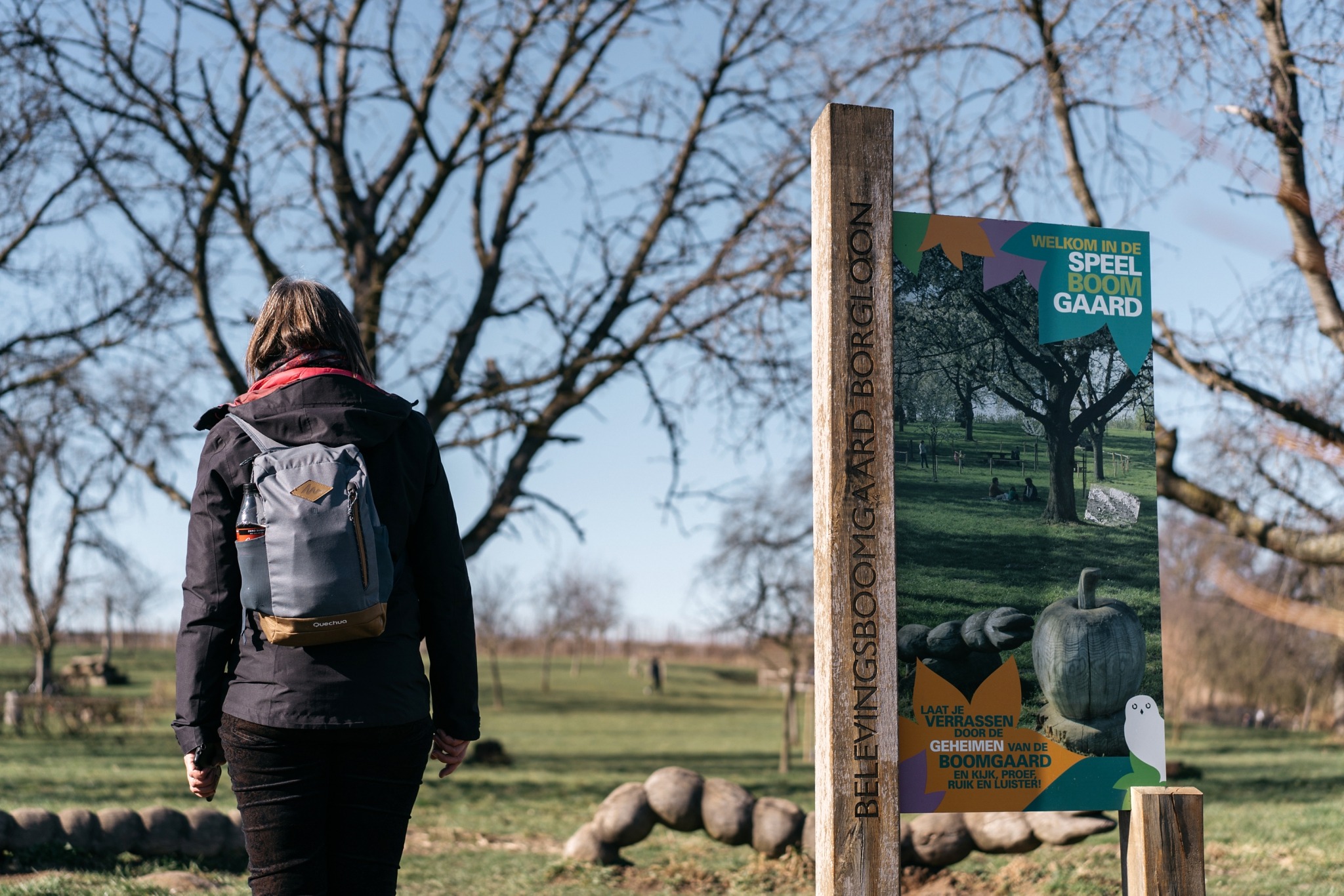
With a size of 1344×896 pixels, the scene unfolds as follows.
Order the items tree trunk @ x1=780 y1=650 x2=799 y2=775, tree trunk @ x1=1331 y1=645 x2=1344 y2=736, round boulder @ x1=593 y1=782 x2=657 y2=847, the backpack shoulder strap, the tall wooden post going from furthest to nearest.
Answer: tree trunk @ x1=1331 y1=645 x2=1344 y2=736 → tree trunk @ x1=780 y1=650 x2=799 y2=775 → round boulder @ x1=593 y1=782 x2=657 y2=847 → the tall wooden post → the backpack shoulder strap

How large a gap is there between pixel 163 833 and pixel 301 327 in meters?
5.39

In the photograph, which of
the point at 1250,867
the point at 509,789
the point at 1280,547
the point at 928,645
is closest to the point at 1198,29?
the point at 1280,547

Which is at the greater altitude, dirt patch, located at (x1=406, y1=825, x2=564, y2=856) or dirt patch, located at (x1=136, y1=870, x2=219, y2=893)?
dirt patch, located at (x1=136, y1=870, x2=219, y2=893)

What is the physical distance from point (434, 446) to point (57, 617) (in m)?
28.5

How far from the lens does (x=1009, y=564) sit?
138 inches

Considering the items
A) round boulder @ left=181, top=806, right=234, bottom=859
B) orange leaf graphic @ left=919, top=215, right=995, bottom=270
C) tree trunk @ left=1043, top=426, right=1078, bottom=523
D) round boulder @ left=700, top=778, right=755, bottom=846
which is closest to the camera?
orange leaf graphic @ left=919, top=215, right=995, bottom=270

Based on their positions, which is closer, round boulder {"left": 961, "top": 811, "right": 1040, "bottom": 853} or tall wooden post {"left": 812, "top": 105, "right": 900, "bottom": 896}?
tall wooden post {"left": 812, "top": 105, "right": 900, "bottom": 896}

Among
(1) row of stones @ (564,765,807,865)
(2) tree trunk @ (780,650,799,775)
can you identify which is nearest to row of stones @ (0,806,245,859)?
(1) row of stones @ (564,765,807,865)

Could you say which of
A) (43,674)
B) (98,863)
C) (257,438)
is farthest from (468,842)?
(43,674)

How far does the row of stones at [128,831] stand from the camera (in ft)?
21.1

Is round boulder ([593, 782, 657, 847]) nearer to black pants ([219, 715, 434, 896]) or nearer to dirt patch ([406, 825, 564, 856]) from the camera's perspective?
dirt patch ([406, 825, 564, 856])

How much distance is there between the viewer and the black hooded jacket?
7.63 ft

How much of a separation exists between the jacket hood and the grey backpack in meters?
0.06

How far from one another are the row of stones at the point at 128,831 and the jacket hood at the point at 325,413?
15.6 ft
